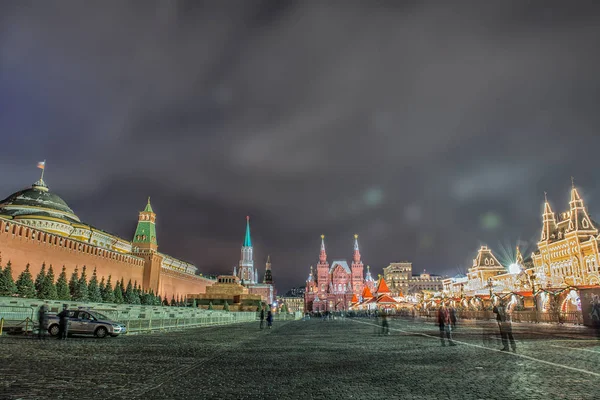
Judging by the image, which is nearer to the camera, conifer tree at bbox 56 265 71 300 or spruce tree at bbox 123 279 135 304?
conifer tree at bbox 56 265 71 300

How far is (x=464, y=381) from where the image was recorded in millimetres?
7066

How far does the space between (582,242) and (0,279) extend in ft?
236

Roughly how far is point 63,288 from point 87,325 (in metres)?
24.6

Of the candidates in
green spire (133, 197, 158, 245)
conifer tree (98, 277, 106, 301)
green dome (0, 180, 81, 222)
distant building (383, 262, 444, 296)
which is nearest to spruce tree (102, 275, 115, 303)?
conifer tree (98, 277, 106, 301)

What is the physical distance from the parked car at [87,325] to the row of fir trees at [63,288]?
671 inches

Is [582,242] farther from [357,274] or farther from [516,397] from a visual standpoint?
[357,274]

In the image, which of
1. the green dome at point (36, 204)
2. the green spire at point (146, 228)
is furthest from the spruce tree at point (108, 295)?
the green spire at point (146, 228)

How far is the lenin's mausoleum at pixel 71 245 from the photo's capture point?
3712 cm

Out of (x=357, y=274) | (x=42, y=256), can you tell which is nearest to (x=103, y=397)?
(x=42, y=256)

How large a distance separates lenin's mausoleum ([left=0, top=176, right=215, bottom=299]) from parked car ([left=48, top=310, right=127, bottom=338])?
21496 millimetres

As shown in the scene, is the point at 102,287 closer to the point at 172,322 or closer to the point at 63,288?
the point at 63,288

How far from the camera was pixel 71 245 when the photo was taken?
147ft

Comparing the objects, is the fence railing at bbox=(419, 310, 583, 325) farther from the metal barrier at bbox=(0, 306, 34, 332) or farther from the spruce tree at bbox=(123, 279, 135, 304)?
the spruce tree at bbox=(123, 279, 135, 304)

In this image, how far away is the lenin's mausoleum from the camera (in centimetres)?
3712
